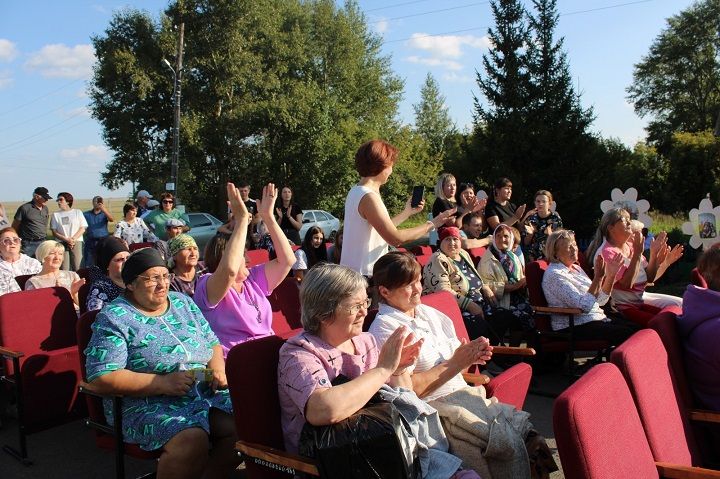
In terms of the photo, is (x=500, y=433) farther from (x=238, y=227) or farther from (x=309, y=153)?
(x=309, y=153)

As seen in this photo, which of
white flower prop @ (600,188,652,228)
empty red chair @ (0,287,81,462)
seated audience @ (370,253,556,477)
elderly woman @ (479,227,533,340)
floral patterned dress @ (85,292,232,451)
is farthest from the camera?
white flower prop @ (600,188,652,228)

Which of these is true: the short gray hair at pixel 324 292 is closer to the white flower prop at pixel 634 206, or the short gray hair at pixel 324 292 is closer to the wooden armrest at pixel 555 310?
the wooden armrest at pixel 555 310

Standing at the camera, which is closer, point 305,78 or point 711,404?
point 711,404

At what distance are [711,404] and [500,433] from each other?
1.10 m

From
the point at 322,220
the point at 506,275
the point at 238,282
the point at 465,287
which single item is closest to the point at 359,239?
the point at 238,282

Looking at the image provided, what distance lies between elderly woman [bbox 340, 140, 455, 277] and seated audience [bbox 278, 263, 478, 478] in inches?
37.5

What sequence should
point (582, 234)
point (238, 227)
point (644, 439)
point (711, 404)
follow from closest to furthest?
point (644, 439) < point (711, 404) < point (238, 227) < point (582, 234)

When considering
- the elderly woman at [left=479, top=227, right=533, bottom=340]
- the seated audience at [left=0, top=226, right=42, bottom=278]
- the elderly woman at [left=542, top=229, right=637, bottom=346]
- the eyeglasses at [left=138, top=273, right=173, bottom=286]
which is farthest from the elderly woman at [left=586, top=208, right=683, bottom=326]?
the seated audience at [left=0, top=226, right=42, bottom=278]

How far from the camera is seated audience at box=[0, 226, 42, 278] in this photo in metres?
5.27

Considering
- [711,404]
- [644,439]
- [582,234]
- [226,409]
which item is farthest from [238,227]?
[582,234]

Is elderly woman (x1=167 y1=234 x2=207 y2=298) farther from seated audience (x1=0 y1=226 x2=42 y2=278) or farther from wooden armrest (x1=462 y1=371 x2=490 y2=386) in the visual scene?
seated audience (x1=0 y1=226 x2=42 y2=278)

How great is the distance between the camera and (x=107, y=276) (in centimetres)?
403

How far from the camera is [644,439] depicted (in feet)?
6.58

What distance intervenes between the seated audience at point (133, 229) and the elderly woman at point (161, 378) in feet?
19.7
